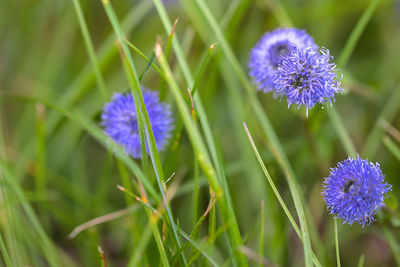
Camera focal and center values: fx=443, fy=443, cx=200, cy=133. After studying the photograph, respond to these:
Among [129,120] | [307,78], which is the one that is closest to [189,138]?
[129,120]

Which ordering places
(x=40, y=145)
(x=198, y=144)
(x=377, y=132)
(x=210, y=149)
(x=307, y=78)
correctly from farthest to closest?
(x=377, y=132) → (x=40, y=145) → (x=210, y=149) → (x=307, y=78) → (x=198, y=144)

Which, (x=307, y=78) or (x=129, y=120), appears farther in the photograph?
(x=129, y=120)

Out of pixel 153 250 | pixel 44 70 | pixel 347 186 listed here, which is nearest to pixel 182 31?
pixel 44 70

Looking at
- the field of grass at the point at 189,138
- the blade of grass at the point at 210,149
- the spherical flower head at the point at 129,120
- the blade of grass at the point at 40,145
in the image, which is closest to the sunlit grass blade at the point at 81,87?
the field of grass at the point at 189,138

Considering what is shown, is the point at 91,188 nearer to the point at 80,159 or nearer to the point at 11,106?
the point at 80,159

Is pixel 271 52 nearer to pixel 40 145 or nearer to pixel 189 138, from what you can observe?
pixel 189 138

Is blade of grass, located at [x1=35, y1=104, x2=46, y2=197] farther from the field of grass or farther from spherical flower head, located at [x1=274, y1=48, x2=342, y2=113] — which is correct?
spherical flower head, located at [x1=274, y1=48, x2=342, y2=113]
